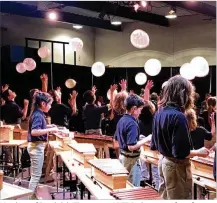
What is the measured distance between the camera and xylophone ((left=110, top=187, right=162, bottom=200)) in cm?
255

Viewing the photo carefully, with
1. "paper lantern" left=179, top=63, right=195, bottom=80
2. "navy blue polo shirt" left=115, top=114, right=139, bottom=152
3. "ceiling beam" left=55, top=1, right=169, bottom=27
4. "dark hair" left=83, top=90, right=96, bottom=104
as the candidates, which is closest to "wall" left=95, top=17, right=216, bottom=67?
"ceiling beam" left=55, top=1, right=169, bottom=27

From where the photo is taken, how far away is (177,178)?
9.05 feet

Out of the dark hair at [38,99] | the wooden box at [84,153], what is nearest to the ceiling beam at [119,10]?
the dark hair at [38,99]

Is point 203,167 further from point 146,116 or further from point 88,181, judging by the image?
point 146,116

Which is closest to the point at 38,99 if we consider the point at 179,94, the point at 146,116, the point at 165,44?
the point at 146,116

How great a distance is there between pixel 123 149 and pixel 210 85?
7469 mm

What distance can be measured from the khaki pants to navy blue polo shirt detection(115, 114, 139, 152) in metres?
0.77

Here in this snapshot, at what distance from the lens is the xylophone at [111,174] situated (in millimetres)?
2871

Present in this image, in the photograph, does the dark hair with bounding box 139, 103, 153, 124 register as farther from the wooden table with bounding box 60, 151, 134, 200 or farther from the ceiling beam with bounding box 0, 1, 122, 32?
the ceiling beam with bounding box 0, 1, 122, 32

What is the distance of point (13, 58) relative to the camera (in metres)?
10.0

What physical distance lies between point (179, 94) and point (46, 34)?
375 inches

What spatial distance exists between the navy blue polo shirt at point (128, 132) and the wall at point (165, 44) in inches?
299

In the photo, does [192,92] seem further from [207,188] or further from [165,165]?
[207,188]

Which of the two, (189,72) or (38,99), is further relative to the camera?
(189,72)
